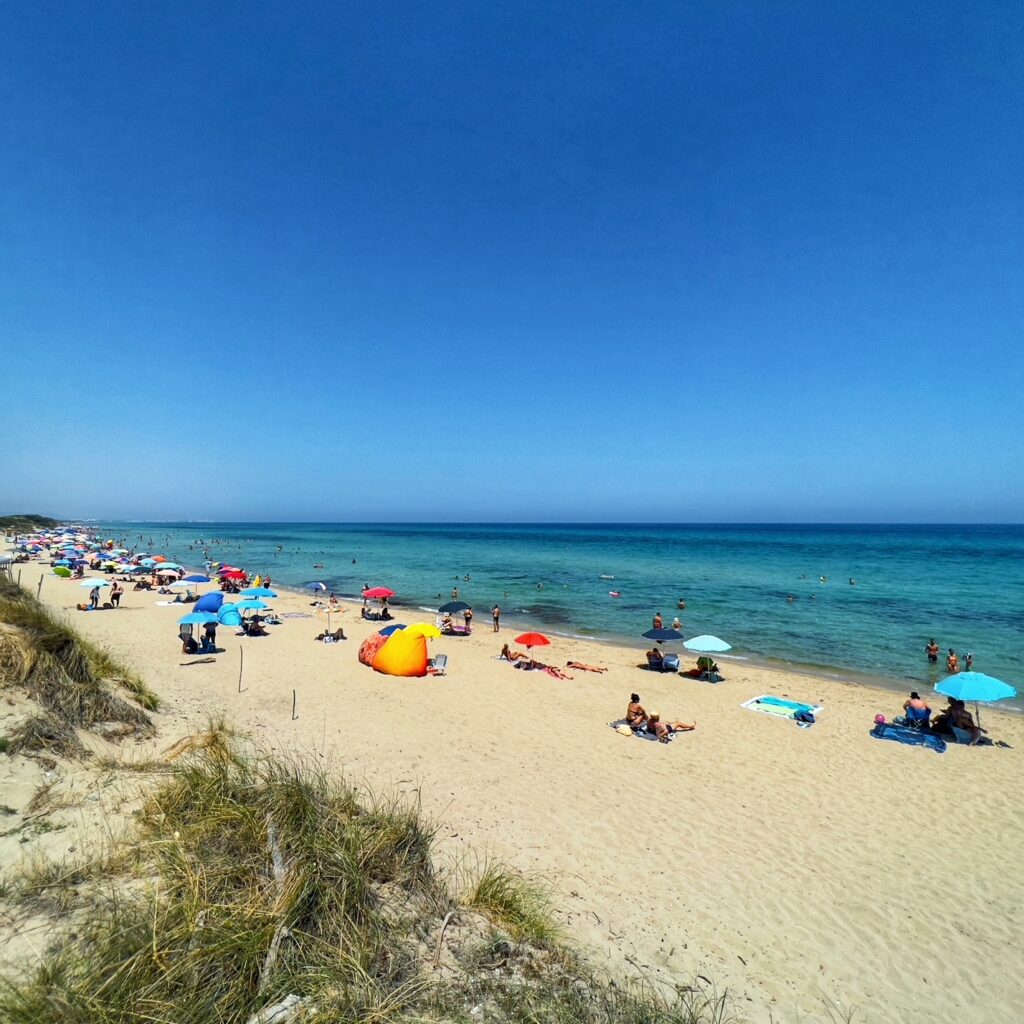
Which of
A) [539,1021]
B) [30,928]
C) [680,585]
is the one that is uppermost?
[30,928]

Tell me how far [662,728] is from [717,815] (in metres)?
3.10

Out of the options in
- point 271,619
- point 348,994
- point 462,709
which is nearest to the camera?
point 348,994

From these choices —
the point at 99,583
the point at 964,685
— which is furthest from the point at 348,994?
the point at 99,583

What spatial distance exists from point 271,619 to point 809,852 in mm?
22232

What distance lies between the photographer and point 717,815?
309 inches

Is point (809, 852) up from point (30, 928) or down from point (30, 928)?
down

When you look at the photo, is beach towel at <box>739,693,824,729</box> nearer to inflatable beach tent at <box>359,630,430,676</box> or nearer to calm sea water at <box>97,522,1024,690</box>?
calm sea water at <box>97,522,1024,690</box>

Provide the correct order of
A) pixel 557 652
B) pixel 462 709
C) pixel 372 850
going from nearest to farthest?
pixel 372 850 → pixel 462 709 → pixel 557 652

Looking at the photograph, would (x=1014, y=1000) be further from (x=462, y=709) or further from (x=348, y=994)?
(x=462, y=709)

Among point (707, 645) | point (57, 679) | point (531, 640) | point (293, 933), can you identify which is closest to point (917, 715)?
point (707, 645)

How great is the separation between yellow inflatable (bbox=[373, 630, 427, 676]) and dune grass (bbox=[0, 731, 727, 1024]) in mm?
9952

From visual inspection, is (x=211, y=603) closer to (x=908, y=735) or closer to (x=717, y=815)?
(x=717, y=815)

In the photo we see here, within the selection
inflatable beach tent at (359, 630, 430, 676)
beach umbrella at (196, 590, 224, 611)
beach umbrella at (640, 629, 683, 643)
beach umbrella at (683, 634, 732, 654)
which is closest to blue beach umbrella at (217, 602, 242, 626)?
beach umbrella at (196, 590, 224, 611)

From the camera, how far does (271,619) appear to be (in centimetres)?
2358
